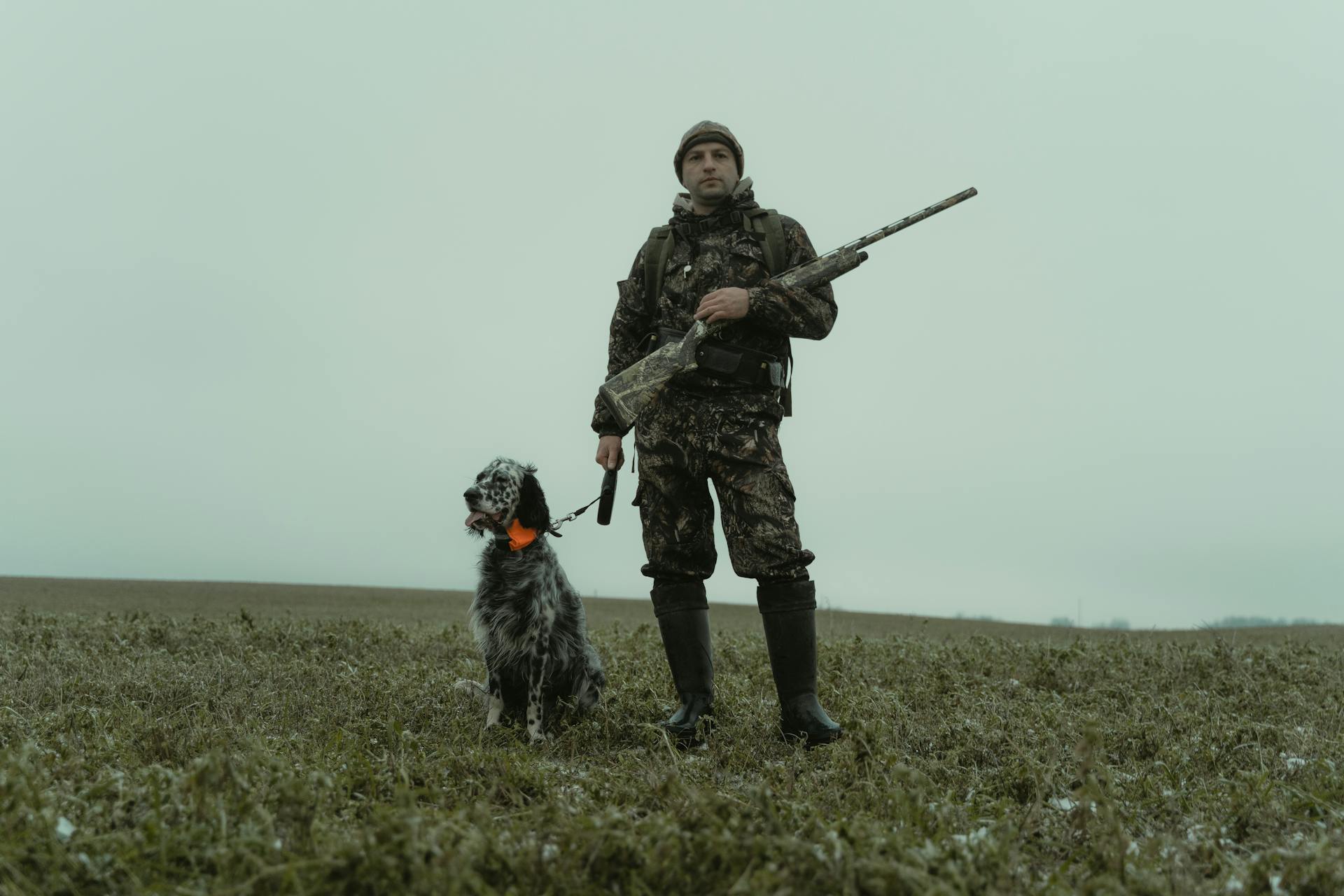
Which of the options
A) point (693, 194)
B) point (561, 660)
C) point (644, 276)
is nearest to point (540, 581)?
point (561, 660)

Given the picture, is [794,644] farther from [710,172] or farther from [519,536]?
[710,172]

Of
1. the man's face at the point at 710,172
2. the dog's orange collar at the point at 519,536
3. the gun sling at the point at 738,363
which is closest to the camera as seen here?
the gun sling at the point at 738,363

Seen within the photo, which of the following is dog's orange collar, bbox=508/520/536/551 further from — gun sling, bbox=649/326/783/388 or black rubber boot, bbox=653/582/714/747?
gun sling, bbox=649/326/783/388

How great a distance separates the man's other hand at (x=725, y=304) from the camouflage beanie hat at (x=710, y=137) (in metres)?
0.89

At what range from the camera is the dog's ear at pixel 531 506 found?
559cm

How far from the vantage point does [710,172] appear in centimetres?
540

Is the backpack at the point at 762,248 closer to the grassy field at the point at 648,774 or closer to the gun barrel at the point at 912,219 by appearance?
the gun barrel at the point at 912,219

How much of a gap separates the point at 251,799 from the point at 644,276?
3.51 meters

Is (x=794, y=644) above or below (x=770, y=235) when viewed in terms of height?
below

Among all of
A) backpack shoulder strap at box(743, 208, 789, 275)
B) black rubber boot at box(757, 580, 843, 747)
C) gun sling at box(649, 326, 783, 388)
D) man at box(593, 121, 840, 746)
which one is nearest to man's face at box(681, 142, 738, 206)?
man at box(593, 121, 840, 746)

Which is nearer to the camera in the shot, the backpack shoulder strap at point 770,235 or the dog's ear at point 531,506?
the backpack shoulder strap at point 770,235

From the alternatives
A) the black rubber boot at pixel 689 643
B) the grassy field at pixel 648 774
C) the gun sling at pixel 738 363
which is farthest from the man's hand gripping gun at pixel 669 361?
the grassy field at pixel 648 774

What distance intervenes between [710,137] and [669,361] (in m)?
1.25

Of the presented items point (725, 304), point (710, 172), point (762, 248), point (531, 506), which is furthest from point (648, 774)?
point (710, 172)
